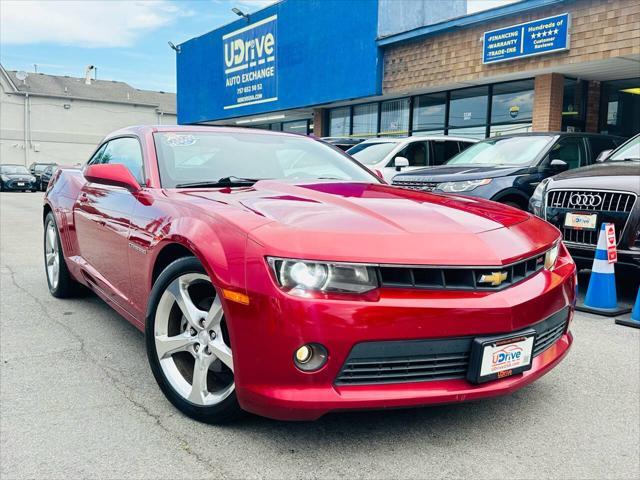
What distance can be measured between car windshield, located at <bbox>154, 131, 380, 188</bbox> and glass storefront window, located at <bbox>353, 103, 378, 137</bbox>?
46.0 feet

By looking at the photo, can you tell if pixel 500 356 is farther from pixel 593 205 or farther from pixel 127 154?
pixel 593 205

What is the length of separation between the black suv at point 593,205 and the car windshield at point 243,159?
2352mm

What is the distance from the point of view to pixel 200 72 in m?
24.3

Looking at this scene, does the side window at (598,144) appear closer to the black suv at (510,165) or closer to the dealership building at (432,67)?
the black suv at (510,165)

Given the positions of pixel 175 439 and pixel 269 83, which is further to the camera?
pixel 269 83

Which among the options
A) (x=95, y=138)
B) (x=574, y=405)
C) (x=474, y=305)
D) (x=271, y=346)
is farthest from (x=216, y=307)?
(x=95, y=138)

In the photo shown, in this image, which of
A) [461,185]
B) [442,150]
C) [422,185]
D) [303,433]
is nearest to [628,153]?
[461,185]

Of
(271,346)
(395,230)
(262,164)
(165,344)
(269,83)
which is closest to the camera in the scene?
(271,346)

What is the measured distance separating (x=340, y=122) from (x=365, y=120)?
1.35 m

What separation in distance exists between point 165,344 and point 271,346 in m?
0.82

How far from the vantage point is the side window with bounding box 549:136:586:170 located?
7.36 m

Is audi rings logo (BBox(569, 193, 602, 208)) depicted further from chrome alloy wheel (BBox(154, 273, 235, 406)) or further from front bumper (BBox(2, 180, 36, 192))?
front bumper (BBox(2, 180, 36, 192))

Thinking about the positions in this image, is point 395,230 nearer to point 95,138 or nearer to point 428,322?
point 428,322

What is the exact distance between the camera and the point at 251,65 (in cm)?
2080
